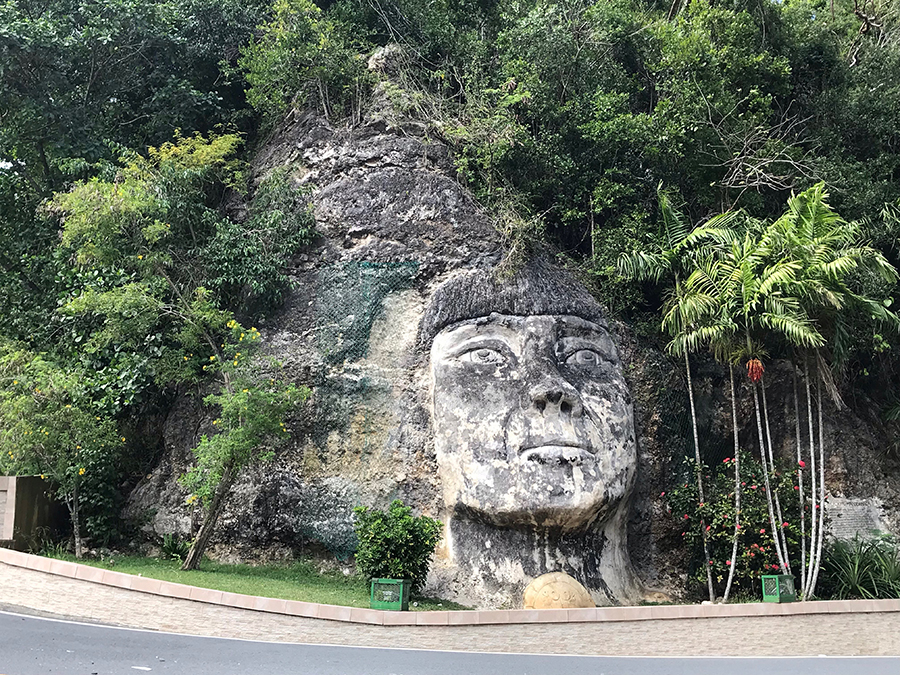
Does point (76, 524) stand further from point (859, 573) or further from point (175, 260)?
point (859, 573)

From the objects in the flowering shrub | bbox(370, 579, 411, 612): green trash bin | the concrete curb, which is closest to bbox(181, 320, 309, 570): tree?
the concrete curb

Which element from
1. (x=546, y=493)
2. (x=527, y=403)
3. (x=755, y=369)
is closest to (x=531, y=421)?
(x=527, y=403)

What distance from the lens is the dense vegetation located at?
37.3ft

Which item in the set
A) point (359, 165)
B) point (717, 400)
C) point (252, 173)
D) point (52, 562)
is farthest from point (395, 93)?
point (52, 562)

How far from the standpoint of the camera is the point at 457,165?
13.6 meters

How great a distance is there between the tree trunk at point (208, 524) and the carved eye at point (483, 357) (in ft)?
11.7

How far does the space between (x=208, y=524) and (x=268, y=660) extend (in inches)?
156

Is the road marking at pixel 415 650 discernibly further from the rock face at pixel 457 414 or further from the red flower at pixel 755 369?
the red flower at pixel 755 369

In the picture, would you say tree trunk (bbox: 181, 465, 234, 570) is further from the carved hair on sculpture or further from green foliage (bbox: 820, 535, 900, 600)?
green foliage (bbox: 820, 535, 900, 600)

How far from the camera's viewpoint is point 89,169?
582 inches

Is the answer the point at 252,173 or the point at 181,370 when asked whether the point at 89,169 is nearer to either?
the point at 252,173

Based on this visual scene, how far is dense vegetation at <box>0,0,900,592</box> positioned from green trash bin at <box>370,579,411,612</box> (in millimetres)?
2606

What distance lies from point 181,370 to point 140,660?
604cm

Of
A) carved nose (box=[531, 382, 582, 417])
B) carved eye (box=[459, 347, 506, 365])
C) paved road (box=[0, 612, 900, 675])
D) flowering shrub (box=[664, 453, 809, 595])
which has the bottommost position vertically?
paved road (box=[0, 612, 900, 675])
